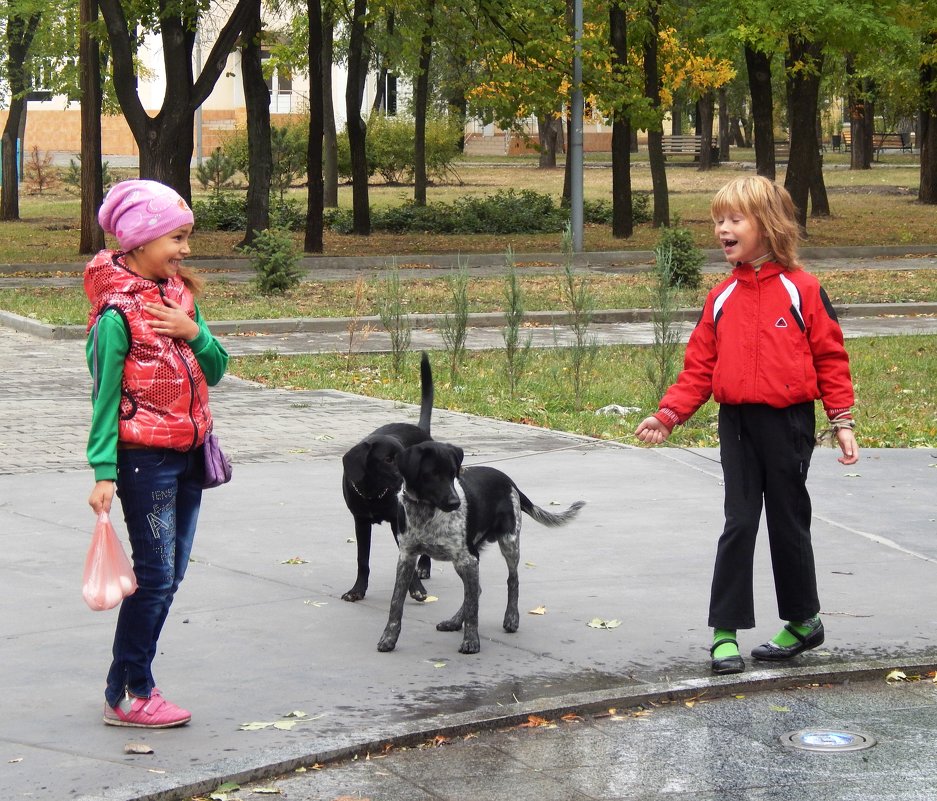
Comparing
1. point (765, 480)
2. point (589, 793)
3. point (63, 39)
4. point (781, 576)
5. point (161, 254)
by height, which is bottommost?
point (589, 793)

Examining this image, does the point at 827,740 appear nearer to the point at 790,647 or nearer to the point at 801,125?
the point at 790,647

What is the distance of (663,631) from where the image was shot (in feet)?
19.4

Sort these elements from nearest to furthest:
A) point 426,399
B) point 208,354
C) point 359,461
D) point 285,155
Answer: point 208,354 → point 359,461 → point 426,399 → point 285,155

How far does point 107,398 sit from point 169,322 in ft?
0.95

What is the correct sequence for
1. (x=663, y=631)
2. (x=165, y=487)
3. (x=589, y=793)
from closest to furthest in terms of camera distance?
(x=589, y=793) → (x=165, y=487) → (x=663, y=631)

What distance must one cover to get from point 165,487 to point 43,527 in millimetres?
3229

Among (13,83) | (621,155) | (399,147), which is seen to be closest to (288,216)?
(621,155)

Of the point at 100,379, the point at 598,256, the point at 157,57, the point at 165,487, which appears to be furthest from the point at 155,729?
the point at 157,57

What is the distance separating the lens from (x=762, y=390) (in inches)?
206

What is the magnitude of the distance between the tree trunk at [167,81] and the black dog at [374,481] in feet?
61.8

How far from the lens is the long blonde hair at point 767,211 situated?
526 centimetres

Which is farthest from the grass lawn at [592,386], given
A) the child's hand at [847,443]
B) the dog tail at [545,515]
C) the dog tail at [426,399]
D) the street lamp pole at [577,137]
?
the street lamp pole at [577,137]

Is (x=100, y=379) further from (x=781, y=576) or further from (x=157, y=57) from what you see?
(x=157, y=57)

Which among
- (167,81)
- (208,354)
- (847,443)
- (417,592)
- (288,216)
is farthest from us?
(288,216)
